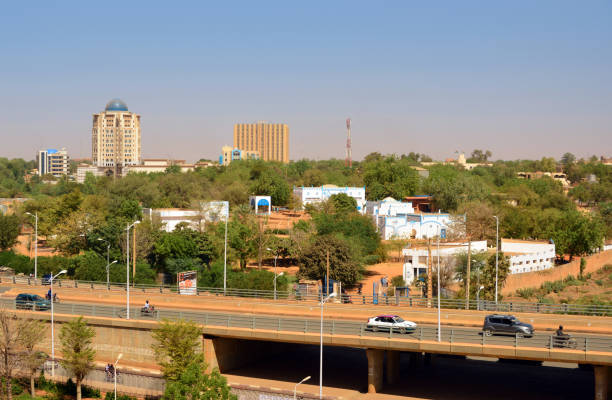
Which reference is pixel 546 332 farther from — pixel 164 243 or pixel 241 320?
pixel 164 243

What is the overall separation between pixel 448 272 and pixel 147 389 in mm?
30920

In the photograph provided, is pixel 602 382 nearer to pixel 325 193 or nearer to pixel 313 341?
pixel 313 341

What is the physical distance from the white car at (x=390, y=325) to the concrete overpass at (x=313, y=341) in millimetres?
347

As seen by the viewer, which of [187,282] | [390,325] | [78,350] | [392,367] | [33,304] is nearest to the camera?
[390,325]

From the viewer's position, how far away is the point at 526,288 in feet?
211

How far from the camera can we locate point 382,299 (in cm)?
4644

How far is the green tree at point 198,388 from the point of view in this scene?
33406mm

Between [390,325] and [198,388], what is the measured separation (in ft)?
33.0

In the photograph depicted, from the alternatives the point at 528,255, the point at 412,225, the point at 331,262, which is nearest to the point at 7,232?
the point at 331,262

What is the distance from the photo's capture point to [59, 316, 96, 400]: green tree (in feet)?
127

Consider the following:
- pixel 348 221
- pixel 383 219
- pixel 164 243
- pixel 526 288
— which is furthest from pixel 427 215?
pixel 164 243

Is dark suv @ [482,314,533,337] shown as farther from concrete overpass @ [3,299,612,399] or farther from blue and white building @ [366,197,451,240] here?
blue and white building @ [366,197,451,240]

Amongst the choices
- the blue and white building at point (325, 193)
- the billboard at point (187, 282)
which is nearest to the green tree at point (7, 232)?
the billboard at point (187, 282)

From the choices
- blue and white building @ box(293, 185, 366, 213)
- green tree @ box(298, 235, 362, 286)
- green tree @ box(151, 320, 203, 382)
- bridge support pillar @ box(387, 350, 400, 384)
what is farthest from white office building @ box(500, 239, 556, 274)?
green tree @ box(151, 320, 203, 382)
